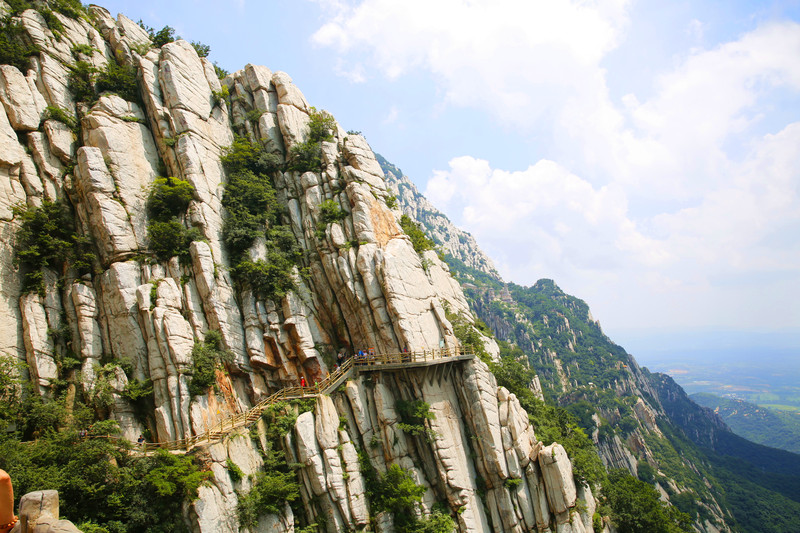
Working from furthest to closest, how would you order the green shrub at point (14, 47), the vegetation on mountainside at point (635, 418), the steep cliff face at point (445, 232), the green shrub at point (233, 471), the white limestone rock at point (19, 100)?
the steep cliff face at point (445, 232) → the vegetation on mountainside at point (635, 418) → the green shrub at point (14, 47) → the white limestone rock at point (19, 100) → the green shrub at point (233, 471)

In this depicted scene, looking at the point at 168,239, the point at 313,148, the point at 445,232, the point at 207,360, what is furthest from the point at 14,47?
the point at 445,232

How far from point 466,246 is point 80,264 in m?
161

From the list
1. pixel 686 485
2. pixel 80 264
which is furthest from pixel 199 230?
pixel 686 485

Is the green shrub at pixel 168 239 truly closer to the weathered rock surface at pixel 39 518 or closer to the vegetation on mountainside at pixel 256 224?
the vegetation on mountainside at pixel 256 224

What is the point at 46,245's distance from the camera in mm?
28453

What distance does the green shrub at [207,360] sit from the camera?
1028 inches

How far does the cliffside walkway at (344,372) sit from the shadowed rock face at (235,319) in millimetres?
832

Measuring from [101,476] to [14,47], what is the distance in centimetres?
3654

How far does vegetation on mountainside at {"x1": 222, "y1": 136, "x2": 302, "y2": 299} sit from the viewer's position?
31109mm

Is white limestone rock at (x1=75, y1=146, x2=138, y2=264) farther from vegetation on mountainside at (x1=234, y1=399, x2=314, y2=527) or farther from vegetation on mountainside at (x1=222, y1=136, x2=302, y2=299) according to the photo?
vegetation on mountainside at (x1=234, y1=399, x2=314, y2=527)

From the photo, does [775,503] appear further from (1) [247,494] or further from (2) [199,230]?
(2) [199,230]

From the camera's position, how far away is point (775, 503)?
265 feet

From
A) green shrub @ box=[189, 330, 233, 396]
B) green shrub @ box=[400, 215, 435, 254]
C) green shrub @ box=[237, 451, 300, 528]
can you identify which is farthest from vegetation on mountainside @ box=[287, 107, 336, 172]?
green shrub @ box=[237, 451, 300, 528]

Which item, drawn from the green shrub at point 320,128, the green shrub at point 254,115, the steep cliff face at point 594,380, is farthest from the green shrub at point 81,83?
the steep cliff face at point 594,380
